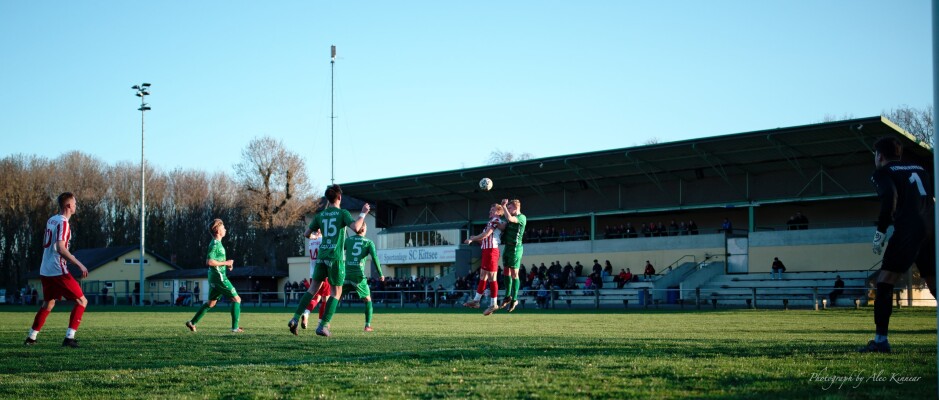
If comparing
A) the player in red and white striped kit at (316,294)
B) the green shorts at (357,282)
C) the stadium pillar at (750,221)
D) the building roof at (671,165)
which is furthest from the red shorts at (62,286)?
the stadium pillar at (750,221)

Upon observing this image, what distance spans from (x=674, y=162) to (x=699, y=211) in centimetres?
427

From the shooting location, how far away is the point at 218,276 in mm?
16109

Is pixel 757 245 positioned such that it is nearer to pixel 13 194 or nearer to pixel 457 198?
pixel 457 198

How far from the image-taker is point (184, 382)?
7.75 metres

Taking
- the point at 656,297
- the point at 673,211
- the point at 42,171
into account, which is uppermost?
the point at 42,171

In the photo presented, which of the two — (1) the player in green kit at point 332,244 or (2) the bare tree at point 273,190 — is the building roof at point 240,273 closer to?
(2) the bare tree at point 273,190

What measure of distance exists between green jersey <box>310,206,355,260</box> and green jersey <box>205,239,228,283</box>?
3166 mm

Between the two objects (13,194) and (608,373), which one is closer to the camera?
(608,373)

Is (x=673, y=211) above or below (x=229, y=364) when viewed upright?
above

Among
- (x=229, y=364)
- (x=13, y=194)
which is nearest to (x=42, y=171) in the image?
(x=13, y=194)

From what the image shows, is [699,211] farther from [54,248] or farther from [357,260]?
[54,248]

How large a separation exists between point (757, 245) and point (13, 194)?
60.8m

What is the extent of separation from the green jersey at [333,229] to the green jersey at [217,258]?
10.4 ft

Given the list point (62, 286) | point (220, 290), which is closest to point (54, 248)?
point (62, 286)
